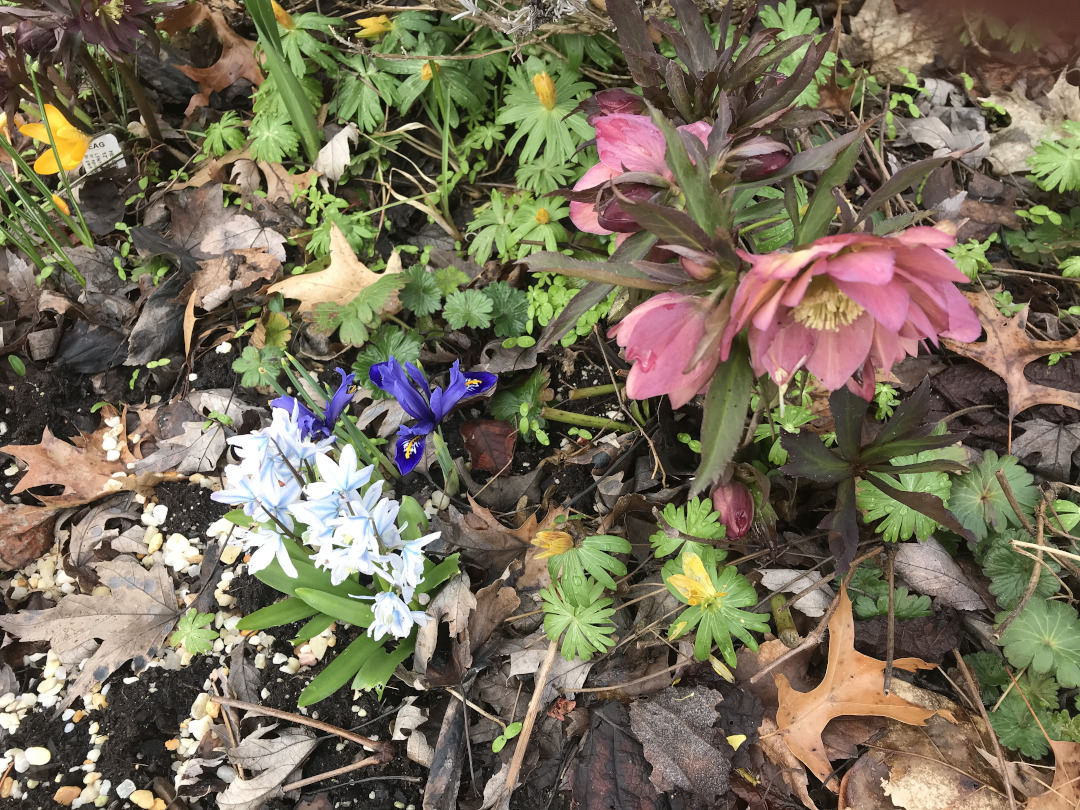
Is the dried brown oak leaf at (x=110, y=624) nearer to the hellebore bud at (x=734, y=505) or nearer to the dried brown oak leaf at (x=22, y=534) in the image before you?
the dried brown oak leaf at (x=22, y=534)

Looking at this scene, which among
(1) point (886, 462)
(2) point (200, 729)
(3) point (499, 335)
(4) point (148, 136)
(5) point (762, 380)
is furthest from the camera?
(4) point (148, 136)

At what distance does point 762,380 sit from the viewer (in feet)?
3.66

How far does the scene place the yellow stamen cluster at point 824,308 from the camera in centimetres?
93

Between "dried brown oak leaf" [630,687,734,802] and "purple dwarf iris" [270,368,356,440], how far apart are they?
32.9 inches

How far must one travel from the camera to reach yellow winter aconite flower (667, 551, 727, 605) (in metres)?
1.35

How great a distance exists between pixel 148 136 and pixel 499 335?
148 centimetres

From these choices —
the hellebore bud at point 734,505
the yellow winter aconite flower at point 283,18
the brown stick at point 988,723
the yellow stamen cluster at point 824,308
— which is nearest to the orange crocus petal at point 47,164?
the yellow winter aconite flower at point 283,18

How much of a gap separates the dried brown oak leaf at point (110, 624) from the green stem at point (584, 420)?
1.00 m

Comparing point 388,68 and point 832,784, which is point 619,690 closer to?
point 832,784

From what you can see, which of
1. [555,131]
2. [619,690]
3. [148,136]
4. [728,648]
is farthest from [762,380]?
[148,136]

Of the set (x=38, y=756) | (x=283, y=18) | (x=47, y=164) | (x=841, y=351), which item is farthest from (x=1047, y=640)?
(x=47, y=164)

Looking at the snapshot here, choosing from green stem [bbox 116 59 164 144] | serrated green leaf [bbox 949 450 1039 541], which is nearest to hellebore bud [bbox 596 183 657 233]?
serrated green leaf [bbox 949 450 1039 541]

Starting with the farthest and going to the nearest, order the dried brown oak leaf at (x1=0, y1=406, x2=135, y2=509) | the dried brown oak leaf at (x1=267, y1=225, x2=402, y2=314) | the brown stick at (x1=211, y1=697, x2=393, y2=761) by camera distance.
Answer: the dried brown oak leaf at (x1=267, y1=225, x2=402, y2=314)
the dried brown oak leaf at (x1=0, y1=406, x2=135, y2=509)
the brown stick at (x1=211, y1=697, x2=393, y2=761)

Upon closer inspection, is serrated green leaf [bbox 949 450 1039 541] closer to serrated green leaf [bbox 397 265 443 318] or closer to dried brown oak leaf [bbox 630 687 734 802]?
dried brown oak leaf [bbox 630 687 734 802]
